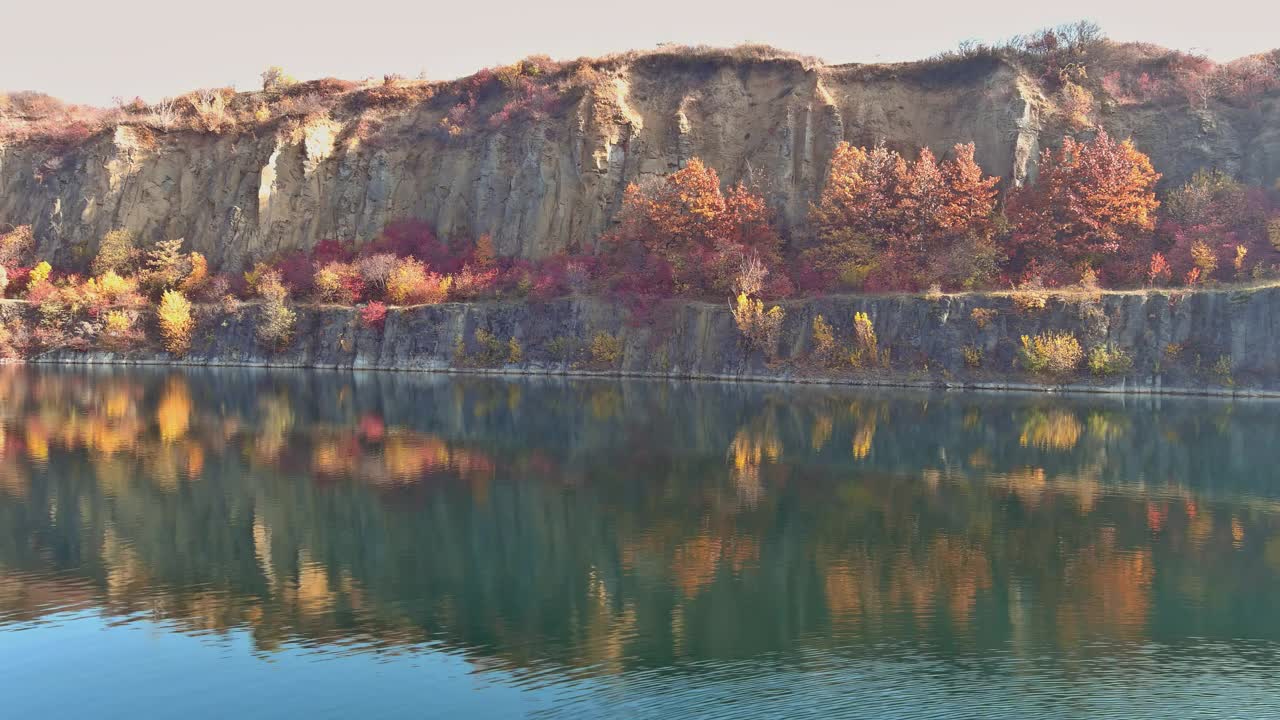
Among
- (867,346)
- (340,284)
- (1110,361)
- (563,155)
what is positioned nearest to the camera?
(1110,361)

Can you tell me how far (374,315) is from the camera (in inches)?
2776

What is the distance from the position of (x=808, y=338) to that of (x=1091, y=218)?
1768 centimetres

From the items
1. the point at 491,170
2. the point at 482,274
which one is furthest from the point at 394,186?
the point at 482,274

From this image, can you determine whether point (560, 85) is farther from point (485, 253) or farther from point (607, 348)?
A: point (607, 348)

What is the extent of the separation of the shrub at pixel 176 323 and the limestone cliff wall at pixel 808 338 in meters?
0.79

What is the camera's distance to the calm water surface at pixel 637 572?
13859mm

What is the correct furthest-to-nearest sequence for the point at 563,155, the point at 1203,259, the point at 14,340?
the point at 563,155
the point at 14,340
the point at 1203,259

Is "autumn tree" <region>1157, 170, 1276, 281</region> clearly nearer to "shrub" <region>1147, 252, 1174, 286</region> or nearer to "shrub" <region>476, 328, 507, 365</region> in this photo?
"shrub" <region>1147, 252, 1174, 286</region>

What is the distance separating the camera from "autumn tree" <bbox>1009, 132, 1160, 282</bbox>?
60375mm

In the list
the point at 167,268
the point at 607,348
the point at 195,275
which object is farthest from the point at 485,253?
the point at 167,268

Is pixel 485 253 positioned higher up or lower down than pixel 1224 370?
higher up

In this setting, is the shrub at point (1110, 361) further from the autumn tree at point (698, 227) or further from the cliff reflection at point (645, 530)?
the autumn tree at point (698, 227)

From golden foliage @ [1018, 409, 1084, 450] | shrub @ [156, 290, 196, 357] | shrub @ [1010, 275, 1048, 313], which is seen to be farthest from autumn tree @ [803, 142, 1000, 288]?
shrub @ [156, 290, 196, 357]

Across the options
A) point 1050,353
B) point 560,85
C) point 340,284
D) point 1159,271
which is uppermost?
point 560,85
